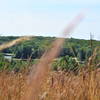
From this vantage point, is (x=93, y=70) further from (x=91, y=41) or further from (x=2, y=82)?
(x=2, y=82)

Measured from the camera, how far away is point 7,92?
6.66 feet

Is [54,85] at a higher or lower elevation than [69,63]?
lower

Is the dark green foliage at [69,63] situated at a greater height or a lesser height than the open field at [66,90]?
greater

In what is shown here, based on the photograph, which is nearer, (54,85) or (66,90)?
(66,90)

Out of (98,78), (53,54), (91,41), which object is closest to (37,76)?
(53,54)

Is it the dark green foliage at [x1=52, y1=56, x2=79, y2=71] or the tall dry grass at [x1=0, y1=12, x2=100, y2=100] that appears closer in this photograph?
the tall dry grass at [x1=0, y1=12, x2=100, y2=100]

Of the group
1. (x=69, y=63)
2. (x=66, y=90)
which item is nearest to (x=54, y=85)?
(x=69, y=63)

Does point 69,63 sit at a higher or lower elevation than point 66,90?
higher

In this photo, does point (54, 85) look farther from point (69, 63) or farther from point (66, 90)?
point (66, 90)

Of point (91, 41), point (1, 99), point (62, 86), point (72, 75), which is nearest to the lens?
point (1, 99)

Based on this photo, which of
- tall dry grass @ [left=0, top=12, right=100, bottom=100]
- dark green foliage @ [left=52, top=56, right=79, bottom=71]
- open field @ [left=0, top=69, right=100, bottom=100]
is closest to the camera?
tall dry grass @ [left=0, top=12, right=100, bottom=100]

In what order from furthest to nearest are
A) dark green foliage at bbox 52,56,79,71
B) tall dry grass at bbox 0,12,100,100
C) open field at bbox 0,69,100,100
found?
dark green foliage at bbox 52,56,79,71 → open field at bbox 0,69,100,100 → tall dry grass at bbox 0,12,100,100

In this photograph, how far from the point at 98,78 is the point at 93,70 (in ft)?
0.69

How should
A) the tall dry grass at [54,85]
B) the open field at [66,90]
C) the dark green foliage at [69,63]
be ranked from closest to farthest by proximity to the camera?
the tall dry grass at [54,85] → the open field at [66,90] → the dark green foliage at [69,63]
